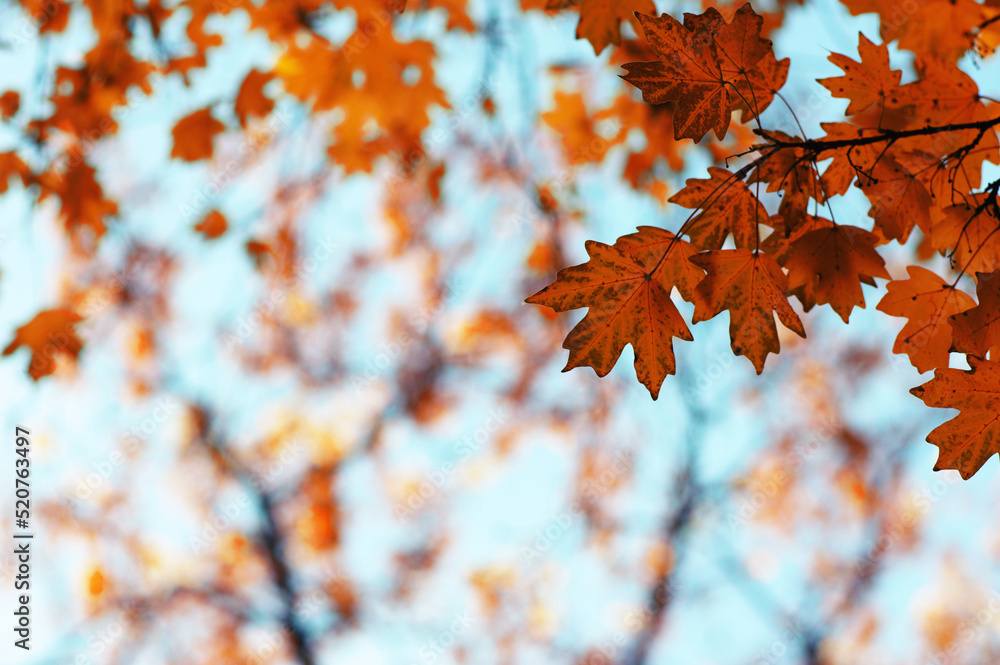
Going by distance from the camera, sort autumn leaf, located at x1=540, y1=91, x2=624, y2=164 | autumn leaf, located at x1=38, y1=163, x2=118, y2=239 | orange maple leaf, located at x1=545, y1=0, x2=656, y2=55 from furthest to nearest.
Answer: autumn leaf, located at x1=540, y1=91, x2=624, y2=164 < autumn leaf, located at x1=38, y1=163, x2=118, y2=239 < orange maple leaf, located at x1=545, y1=0, x2=656, y2=55

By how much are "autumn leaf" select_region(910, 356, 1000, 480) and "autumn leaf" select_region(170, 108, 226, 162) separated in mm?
2335

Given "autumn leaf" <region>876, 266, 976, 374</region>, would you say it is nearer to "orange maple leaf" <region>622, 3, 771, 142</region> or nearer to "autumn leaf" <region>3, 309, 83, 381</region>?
"orange maple leaf" <region>622, 3, 771, 142</region>

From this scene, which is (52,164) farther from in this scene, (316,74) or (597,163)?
(597,163)

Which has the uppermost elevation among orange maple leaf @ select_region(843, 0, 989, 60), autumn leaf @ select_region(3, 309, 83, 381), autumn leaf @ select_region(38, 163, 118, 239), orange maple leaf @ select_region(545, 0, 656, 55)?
autumn leaf @ select_region(38, 163, 118, 239)

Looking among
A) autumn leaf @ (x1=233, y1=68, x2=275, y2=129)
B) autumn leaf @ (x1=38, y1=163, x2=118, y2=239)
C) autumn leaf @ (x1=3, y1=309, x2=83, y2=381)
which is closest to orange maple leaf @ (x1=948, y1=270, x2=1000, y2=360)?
autumn leaf @ (x1=233, y1=68, x2=275, y2=129)

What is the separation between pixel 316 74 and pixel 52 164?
962mm

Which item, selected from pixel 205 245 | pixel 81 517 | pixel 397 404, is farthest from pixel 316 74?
pixel 81 517

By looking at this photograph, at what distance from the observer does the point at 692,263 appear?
1.03 m

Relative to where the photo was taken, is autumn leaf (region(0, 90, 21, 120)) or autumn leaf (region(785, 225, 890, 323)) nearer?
autumn leaf (region(785, 225, 890, 323))

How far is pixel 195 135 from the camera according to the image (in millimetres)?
2354

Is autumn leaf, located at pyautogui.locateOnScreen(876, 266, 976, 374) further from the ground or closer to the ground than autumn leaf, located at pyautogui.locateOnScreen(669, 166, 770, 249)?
closer to the ground

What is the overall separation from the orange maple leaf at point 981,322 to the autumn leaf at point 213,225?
2527 millimetres

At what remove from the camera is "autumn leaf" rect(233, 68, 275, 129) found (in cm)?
230

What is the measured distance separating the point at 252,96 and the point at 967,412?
89.8 inches
